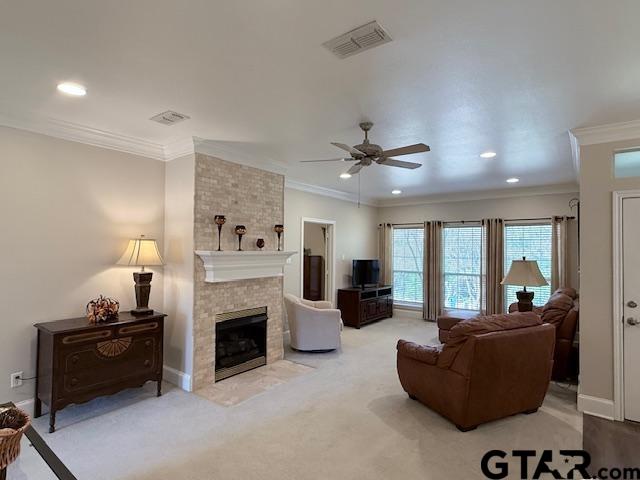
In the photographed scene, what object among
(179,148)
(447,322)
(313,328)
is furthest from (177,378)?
(447,322)

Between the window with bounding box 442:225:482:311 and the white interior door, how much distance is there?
3885 mm

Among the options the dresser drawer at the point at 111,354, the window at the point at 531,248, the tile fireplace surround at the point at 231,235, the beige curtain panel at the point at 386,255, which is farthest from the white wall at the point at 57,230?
the window at the point at 531,248

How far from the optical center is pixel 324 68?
2.29 metres

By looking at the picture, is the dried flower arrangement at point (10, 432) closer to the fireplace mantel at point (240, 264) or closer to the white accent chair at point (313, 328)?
the fireplace mantel at point (240, 264)

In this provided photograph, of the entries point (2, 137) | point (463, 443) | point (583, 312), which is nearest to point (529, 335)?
point (583, 312)

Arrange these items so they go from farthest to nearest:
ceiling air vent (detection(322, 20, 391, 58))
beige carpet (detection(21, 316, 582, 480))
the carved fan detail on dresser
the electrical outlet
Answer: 1. the carved fan detail on dresser
2. the electrical outlet
3. beige carpet (detection(21, 316, 582, 480))
4. ceiling air vent (detection(322, 20, 391, 58))

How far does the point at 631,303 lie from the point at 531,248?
356 cm

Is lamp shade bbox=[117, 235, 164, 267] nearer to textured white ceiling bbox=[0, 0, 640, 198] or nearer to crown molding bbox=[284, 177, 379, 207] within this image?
textured white ceiling bbox=[0, 0, 640, 198]

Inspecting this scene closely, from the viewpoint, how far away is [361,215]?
7.95 m

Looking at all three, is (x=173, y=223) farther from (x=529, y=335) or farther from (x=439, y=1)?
(x=529, y=335)

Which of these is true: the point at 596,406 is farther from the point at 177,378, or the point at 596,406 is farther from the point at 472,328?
the point at 177,378

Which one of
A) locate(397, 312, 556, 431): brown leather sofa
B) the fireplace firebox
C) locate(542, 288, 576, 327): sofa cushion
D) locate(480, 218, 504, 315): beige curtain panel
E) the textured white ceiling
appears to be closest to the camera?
the textured white ceiling

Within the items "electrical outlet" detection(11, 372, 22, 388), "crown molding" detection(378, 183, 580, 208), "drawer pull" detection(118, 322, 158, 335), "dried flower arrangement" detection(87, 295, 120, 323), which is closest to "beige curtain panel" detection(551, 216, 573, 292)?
"crown molding" detection(378, 183, 580, 208)

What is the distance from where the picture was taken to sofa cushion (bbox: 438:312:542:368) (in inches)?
116
